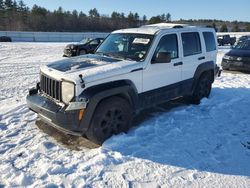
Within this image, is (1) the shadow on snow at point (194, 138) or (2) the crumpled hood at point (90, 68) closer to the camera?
(1) the shadow on snow at point (194, 138)

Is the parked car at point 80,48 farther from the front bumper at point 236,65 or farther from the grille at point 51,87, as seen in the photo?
the grille at point 51,87

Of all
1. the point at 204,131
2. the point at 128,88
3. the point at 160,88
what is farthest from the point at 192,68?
the point at 128,88

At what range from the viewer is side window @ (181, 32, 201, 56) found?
257 inches

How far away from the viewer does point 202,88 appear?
299 inches

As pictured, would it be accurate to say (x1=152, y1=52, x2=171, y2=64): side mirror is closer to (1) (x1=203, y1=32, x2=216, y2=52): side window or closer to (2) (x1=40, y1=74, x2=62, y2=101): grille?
(2) (x1=40, y1=74, x2=62, y2=101): grille

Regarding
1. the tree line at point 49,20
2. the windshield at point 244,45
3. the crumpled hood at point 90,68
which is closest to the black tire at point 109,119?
the crumpled hood at point 90,68

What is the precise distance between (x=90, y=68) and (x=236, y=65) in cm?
937

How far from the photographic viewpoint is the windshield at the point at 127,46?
18.5 ft

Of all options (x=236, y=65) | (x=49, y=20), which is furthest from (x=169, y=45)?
(x=49, y=20)

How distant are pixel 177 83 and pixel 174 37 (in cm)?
102

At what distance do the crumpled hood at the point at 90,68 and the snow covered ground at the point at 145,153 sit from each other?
116cm

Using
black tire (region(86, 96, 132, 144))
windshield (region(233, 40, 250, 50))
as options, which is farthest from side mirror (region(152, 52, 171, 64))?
windshield (region(233, 40, 250, 50))

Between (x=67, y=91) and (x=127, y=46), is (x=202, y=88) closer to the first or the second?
(x=127, y=46)

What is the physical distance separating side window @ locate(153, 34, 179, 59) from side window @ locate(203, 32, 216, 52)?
154 centimetres
